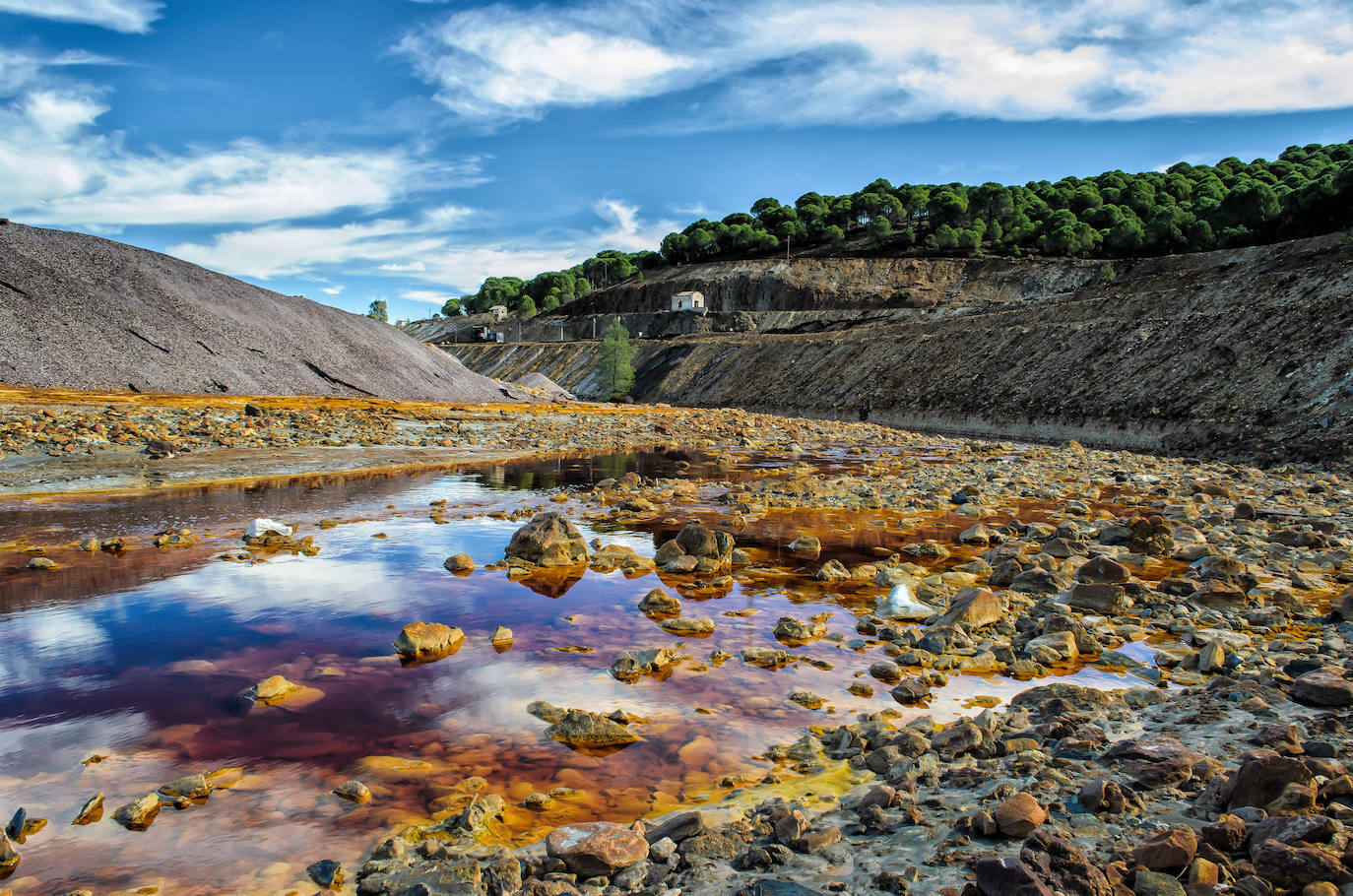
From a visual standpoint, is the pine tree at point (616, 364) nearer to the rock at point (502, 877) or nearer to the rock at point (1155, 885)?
the rock at point (502, 877)

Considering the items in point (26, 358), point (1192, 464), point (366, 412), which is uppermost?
point (26, 358)

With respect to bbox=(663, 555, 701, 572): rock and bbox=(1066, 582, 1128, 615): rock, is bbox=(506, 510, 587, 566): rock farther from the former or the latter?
bbox=(1066, 582, 1128, 615): rock

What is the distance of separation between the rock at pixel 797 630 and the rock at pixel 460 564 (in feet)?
15.2

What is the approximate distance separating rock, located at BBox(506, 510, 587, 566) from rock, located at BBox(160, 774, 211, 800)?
586 cm

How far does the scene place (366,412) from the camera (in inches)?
1245

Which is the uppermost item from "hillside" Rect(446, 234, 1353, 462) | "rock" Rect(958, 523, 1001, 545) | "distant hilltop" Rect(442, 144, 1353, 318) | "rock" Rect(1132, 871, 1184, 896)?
"distant hilltop" Rect(442, 144, 1353, 318)

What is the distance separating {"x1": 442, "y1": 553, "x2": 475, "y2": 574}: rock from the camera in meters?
9.84

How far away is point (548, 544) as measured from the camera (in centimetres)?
1024

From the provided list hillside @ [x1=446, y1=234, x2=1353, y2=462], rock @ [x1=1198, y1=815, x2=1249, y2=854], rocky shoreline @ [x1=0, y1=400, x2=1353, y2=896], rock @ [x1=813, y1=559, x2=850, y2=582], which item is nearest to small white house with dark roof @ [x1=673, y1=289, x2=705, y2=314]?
hillside @ [x1=446, y1=234, x2=1353, y2=462]

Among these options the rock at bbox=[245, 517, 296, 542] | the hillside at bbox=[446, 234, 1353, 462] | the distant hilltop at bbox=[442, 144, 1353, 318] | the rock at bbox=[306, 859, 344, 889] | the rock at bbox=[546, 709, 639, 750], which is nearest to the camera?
the rock at bbox=[306, 859, 344, 889]

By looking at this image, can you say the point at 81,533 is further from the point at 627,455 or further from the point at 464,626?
the point at 627,455

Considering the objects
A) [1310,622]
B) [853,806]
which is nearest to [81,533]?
[853,806]

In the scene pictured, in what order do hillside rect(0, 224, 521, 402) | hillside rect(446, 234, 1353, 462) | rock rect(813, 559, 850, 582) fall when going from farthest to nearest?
1. hillside rect(0, 224, 521, 402)
2. hillside rect(446, 234, 1353, 462)
3. rock rect(813, 559, 850, 582)

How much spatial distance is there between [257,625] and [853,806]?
251 inches
